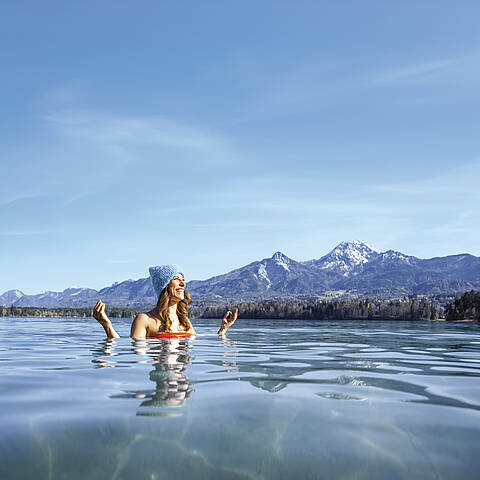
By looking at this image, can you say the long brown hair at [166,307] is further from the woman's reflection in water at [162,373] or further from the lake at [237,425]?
the lake at [237,425]

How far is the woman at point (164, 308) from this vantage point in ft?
52.5

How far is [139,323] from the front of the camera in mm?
16188

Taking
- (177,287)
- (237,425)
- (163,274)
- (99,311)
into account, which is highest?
(163,274)

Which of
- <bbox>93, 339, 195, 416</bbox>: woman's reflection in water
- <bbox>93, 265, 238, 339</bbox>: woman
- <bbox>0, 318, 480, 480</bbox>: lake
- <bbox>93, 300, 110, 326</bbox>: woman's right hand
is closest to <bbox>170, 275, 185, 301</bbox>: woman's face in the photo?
<bbox>93, 265, 238, 339</bbox>: woman

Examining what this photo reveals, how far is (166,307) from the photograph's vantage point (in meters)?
16.4

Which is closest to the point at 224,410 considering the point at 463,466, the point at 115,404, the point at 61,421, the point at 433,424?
the point at 115,404

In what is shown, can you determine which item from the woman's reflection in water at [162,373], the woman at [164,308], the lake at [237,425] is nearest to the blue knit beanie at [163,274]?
the woman at [164,308]

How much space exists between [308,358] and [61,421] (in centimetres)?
805

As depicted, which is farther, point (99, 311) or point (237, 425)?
point (99, 311)

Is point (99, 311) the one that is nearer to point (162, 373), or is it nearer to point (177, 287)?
point (177, 287)

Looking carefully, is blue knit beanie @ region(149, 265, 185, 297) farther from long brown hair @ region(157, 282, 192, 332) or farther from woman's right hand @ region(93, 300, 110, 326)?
woman's right hand @ region(93, 300, 110, 326)

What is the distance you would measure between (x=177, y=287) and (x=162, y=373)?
742 cm

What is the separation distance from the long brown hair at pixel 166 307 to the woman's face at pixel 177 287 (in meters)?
0.04

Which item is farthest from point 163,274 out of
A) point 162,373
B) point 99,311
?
point 162,373
